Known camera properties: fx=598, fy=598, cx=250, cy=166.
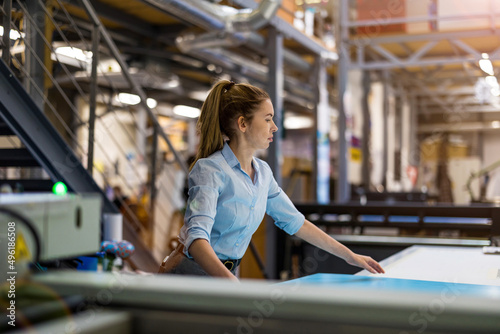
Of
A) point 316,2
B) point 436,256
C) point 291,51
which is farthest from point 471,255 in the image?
point 291,51

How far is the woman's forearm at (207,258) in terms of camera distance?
158 centimetres

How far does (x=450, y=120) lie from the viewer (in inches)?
731

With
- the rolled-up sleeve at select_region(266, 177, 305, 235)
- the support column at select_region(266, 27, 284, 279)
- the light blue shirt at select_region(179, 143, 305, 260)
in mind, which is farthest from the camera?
the support column at select_region(266, 27, 284, 279)

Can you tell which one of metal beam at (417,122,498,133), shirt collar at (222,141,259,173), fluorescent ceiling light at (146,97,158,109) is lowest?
shirt collar at (222,141,259,173)

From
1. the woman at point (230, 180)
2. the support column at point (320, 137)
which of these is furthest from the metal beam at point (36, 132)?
the support column at point (320, 137)

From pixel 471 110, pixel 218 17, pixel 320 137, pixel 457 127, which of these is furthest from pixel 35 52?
pixel 457 127

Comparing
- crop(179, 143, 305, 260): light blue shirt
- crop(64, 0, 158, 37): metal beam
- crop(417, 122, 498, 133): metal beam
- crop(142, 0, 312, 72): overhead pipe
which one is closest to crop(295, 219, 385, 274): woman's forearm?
crop(179, 143, 305, 260): light blue shirt

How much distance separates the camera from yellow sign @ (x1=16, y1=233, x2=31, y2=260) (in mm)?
807

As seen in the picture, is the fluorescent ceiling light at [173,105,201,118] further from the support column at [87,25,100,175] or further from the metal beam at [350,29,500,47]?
the support column at [87,25,100,175]

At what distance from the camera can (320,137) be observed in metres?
7.86

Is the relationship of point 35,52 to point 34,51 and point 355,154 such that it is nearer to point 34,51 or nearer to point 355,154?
point 34,51

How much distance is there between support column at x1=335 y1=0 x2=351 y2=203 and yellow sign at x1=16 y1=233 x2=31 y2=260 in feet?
23.6

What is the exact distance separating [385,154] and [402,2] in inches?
187

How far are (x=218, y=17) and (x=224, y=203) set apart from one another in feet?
12.7
